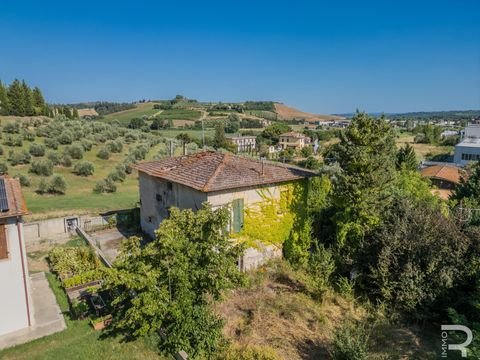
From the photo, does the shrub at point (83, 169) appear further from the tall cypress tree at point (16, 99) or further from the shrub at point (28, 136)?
the tall cypress tree at point (16, 99)

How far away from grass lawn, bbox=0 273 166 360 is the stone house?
20.7 feet

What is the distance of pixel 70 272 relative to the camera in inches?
582

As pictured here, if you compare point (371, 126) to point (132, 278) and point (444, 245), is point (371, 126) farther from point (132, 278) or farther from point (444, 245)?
point (132, 278)

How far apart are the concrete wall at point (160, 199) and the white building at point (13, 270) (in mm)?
6741

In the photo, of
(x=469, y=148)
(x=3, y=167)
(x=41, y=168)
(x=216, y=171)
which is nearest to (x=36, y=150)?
(x=41, y=168)

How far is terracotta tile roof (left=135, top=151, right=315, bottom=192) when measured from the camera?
48.3ft

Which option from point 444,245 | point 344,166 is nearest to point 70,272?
point 344,166

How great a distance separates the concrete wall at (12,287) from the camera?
34.1 feet

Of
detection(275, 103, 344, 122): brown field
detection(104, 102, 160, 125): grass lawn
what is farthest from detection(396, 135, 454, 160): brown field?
detection(104, 102, 160, 125): grass lawn

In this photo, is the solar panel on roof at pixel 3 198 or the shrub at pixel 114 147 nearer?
the solar panel on roof at pixel 3 198

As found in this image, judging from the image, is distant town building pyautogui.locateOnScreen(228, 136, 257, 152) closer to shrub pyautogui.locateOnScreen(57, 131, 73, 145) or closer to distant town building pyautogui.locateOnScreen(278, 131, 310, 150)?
distant town building pyautogui.locateOnScreen(278, 131, 310, 150)

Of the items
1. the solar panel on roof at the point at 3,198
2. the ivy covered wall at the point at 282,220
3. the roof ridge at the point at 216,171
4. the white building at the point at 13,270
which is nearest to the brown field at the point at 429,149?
the ivy covered wall at the point at 282,220

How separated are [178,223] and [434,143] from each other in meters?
112

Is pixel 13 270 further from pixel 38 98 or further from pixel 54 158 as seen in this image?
pixel 38 98
